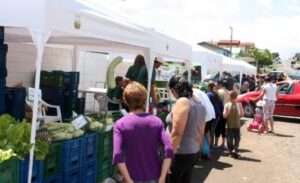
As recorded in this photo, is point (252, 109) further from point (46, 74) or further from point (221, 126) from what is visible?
point (46, 74)

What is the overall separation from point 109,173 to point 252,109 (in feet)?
41.7

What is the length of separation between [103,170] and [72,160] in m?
0.97

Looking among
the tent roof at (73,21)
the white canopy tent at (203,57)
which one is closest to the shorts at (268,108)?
the white canopy tent at (203,57)

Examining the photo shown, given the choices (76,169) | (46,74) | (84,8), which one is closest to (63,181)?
(76,169)

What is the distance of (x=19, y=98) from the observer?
6.57 meters

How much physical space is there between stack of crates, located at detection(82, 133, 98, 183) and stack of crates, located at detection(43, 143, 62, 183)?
20.7 inches

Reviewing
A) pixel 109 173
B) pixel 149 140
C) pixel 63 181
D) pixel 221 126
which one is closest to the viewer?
pixel 149 140

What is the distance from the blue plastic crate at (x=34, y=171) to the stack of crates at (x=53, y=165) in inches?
7.5

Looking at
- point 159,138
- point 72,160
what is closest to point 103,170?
point 72,160

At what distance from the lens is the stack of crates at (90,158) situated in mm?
5383

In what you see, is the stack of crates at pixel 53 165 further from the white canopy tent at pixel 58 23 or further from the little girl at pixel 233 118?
the little girl at pixel 233 118

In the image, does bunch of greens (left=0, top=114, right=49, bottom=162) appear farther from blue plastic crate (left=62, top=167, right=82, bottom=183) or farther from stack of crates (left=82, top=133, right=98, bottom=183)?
stack of crates (left=82, top=133, right=98, bottom=183)

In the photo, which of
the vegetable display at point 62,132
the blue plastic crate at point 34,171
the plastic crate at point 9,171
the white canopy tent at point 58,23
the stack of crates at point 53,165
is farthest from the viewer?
the vegetable display at point 62,132

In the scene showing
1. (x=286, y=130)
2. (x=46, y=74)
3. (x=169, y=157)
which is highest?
(x=46, y=74)
